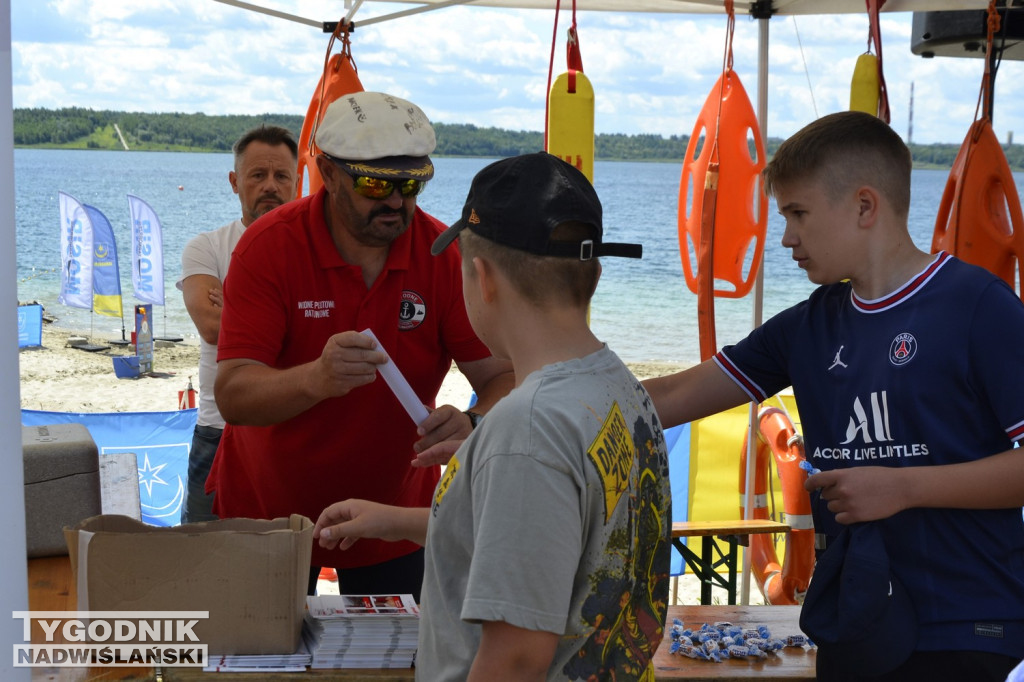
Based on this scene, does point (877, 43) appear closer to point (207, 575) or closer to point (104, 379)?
point (207, 575)

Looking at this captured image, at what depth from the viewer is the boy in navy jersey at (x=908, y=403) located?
4.45 ft

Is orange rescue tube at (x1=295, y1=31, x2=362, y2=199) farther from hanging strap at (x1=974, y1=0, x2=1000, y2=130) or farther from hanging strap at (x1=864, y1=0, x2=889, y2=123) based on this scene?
hanging strap at (x1=974, y1=0, x2=1000, y2=130)

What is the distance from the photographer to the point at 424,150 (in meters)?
1.97

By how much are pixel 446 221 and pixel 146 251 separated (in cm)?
2583

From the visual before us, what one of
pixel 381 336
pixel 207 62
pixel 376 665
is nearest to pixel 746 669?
pixel 376 665

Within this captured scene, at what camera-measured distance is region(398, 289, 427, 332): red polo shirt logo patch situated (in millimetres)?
2109

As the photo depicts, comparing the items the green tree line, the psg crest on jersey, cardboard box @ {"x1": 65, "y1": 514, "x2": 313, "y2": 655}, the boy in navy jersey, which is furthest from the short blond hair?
the green tree line

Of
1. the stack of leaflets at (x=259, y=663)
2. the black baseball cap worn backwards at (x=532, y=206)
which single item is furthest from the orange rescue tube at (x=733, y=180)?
the black baseball cap worn backwards at (x=532, y=206)

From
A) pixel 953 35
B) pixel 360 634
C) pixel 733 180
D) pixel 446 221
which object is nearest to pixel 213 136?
pixel 446 221

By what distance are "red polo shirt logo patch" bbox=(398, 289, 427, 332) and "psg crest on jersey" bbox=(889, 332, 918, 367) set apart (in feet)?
3.32

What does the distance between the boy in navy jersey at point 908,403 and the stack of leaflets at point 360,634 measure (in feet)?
2.27

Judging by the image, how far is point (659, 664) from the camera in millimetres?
1856

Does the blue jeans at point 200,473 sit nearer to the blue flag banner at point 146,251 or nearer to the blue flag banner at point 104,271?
the blue flag banner at point 146,251

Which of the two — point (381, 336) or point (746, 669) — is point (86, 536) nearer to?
point (381, 336)
